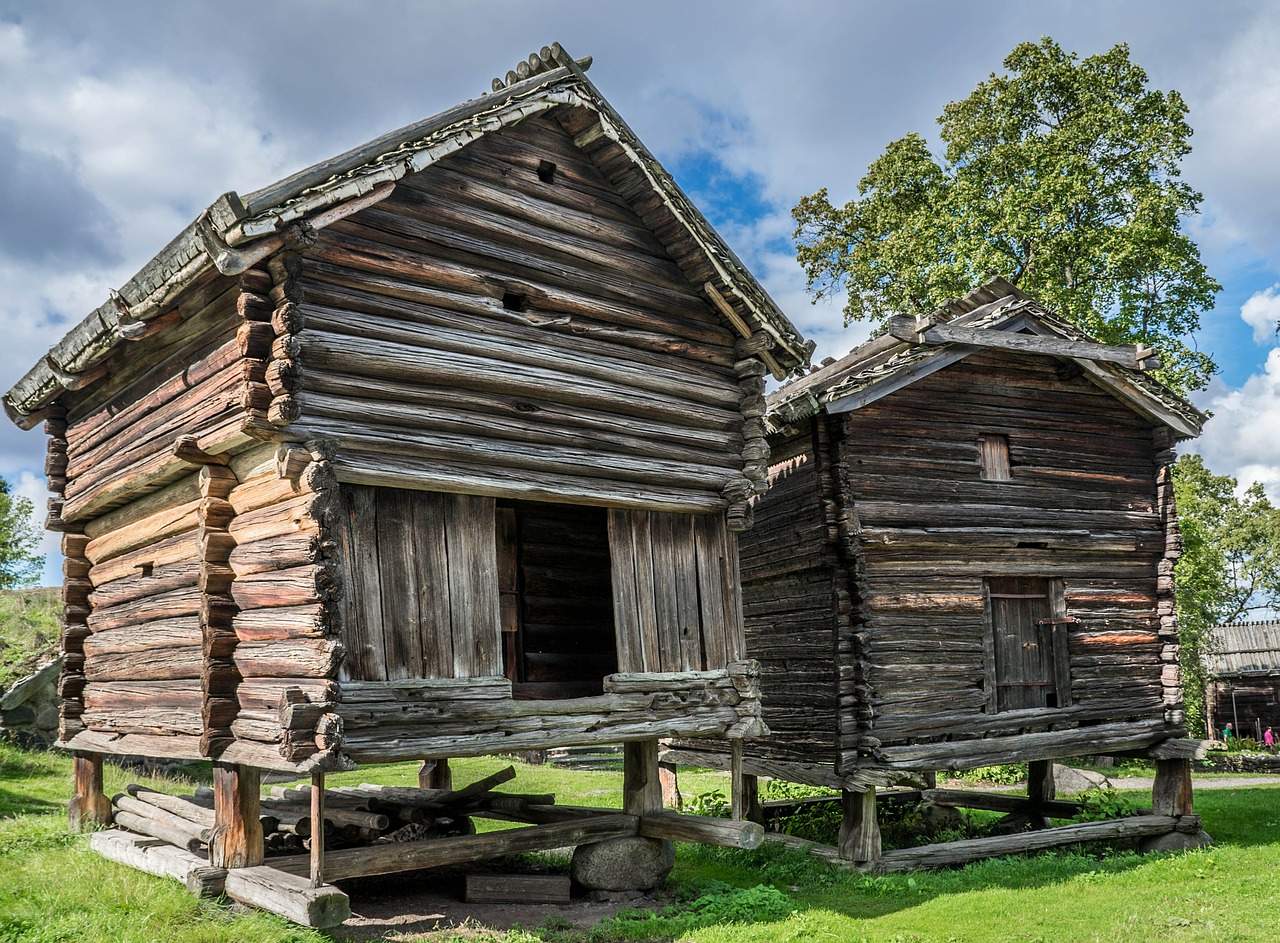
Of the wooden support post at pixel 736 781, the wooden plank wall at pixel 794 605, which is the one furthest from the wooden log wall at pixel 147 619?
the wooden plank wall at pixel 794 605

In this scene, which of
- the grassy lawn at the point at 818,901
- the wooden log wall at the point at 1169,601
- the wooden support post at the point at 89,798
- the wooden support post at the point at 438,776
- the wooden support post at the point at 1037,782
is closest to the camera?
the grassy lawn at the point at 818,901

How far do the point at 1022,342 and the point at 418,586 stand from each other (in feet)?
31.3

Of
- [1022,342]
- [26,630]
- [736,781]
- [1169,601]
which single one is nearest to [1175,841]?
[1169,601]

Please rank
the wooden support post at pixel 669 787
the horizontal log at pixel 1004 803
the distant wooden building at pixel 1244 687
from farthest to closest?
the distant wooden building at pixel 1244 687 → the wooden support post at pixel 669 787 → the horizontal log at pixel 1004 803

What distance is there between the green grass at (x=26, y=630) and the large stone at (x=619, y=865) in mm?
15338

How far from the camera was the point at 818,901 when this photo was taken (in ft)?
39.2

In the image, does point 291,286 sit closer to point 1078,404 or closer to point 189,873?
point 189,873

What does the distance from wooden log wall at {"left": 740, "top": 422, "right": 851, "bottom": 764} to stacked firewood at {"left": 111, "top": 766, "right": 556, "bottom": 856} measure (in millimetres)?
3669

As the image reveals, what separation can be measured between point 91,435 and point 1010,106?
24.8m

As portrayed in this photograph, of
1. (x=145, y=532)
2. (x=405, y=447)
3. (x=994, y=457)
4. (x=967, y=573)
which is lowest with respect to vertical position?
(x=967, y=573)

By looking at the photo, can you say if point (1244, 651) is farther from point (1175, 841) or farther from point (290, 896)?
point (290, 896)

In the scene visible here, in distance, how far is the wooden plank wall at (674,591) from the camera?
11336 mm

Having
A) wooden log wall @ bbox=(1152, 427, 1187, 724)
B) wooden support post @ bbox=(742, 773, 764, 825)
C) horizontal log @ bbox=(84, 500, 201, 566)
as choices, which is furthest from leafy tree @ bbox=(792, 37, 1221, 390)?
horizontal log @ bbox=(84, 500, 201, 566)

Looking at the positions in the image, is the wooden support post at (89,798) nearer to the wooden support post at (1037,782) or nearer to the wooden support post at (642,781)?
the wooden support post at (642,781)
